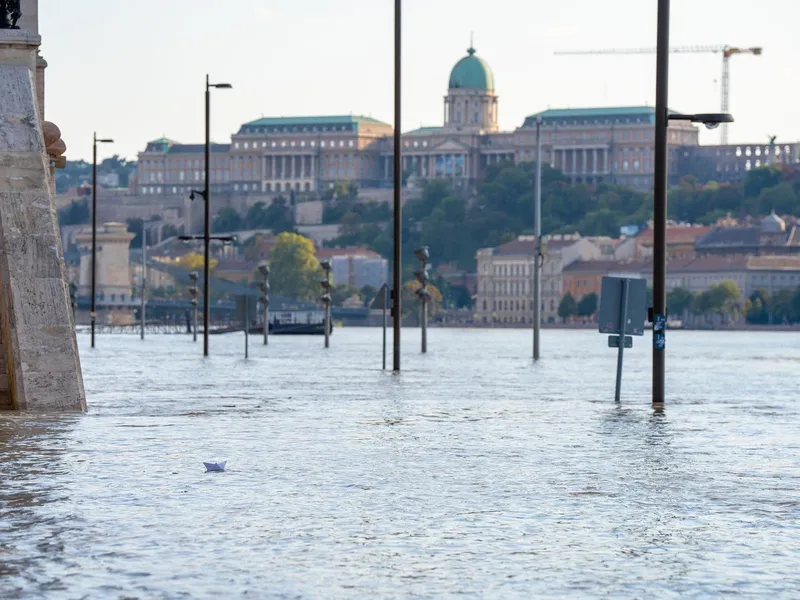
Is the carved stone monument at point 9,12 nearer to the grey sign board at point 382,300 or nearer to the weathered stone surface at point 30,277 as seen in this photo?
the weathered stone surface at point 30,277

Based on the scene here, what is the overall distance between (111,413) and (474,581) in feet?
46.3

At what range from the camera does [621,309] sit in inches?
1117

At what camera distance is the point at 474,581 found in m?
10.7

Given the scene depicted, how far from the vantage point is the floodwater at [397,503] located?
10.8 meters

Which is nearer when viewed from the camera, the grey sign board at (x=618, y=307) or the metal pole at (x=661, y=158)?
the metal pole at (x=661, y=158)

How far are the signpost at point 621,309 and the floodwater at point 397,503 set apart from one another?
1.69 metres

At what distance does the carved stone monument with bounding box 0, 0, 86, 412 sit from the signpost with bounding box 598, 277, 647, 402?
8100mm

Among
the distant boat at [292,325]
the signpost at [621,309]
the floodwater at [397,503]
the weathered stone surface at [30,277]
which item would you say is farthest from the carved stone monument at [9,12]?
the distant boat at [292,325]

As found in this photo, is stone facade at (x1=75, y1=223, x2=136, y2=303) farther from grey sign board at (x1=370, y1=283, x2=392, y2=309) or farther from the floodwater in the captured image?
the floodwater

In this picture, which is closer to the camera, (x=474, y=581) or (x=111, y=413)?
(x=474, y=581)

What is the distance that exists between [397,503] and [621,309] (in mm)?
14534

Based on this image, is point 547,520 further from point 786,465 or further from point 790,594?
point 786,465

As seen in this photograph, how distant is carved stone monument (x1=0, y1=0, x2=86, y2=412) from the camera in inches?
858

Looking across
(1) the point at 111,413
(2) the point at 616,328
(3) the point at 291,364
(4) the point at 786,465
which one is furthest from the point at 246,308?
(4) the point at 786,465
